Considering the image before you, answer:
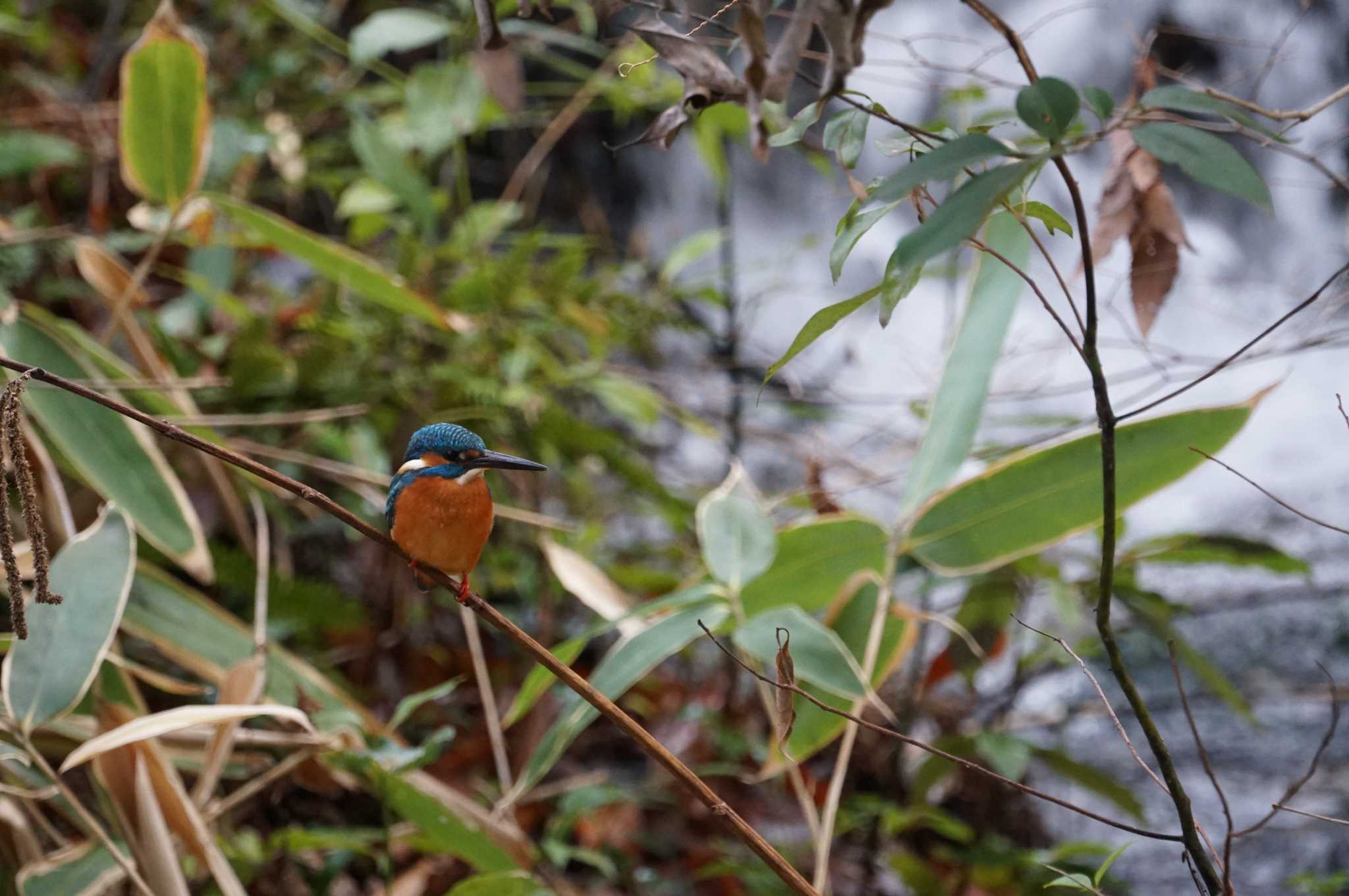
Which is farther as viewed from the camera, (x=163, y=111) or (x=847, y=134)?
(x=163, y=111)

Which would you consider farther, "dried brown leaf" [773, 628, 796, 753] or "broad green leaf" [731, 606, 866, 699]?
"broad green leaf" [731, 606, 866, 699]

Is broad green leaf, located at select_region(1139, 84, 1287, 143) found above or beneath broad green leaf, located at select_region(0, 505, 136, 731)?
above

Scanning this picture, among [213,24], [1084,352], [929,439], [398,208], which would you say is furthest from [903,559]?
[213,24]

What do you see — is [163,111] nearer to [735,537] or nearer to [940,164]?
[735,537]

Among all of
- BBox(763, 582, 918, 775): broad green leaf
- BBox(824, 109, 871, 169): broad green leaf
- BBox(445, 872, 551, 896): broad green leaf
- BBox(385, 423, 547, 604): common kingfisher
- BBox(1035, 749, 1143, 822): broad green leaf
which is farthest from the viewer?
BBox(1035, 749, 1143, 822): broad green leaf

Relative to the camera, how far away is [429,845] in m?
1.60

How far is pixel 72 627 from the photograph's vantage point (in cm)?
122

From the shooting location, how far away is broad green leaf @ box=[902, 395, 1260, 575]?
1.44 meters

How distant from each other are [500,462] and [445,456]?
0.09 m

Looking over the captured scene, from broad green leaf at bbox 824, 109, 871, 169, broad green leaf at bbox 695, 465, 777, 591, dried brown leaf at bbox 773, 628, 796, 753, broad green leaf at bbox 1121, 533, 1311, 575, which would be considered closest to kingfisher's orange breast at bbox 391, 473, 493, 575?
dried brown leaf at bbox 773, 628, 796, 753

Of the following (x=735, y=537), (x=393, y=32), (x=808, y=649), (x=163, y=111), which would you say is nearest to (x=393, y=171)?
(x=393, y=32)

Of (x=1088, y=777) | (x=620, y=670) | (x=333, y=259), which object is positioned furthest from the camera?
(x=1088, y=777)

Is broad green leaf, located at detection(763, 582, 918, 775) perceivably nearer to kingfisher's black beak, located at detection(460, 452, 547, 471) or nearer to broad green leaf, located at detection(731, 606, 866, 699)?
broad green leaf, located at detection(731, 606, 866, 699)

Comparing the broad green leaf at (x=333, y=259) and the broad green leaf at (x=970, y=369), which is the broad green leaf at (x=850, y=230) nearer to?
the broad green leaf at (x=970, y=369)
